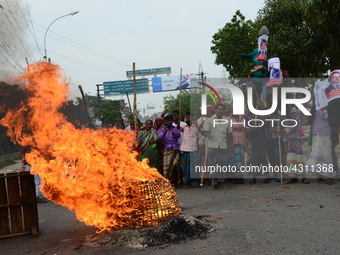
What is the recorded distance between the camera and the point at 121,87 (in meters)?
45.9

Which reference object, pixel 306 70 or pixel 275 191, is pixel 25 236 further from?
pixel 306 70

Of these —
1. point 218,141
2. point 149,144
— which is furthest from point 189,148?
point 149,144

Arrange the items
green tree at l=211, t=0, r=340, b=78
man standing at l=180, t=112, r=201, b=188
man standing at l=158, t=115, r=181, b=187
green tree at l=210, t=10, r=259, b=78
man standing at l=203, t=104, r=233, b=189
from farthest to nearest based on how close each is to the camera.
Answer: green tree at l=210, t=10, r=259, b=78
green tree at l=211, t=0, r=340, b=78
man standing at l=180, t=112, r=201, b=188
man standing at l=158, t=115, r=181, b=187
man standing at l=203, t=104, r=233, b=189

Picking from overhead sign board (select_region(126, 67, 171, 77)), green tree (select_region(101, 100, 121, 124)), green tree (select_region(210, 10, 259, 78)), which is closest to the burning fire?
green tree (select_region(210, 10, 259, 78))

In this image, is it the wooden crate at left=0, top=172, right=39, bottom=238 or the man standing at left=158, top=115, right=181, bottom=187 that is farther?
the man standing at left=158, top=115, right=181, bottom=187

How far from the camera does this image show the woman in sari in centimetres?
955

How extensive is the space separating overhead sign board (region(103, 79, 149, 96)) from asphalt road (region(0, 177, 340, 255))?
38096mm

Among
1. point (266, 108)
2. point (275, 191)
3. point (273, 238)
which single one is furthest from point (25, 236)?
point (266, 108)

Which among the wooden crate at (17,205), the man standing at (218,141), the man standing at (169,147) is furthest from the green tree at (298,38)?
the wooden crate at (17,205)

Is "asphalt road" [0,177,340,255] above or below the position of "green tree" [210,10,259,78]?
below

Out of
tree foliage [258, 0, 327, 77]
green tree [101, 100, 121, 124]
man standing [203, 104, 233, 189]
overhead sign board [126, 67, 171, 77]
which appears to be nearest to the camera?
man standing [203, 104, 233, 189]

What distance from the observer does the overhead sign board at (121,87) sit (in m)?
45.9

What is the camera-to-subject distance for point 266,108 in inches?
369

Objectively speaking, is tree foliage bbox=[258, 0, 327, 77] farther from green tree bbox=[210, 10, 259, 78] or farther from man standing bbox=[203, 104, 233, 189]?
man standing bbox=[203, 104, 233, 189]
